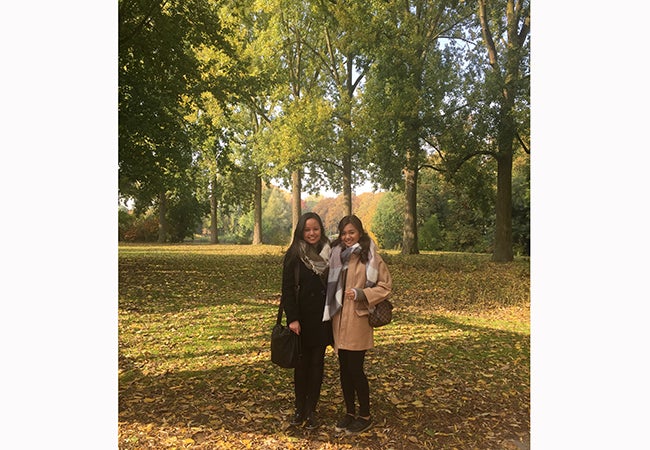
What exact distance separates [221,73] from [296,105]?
2.40 feet

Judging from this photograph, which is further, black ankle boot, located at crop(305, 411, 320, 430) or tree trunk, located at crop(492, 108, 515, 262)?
tree trunk, located at crop(492, 108, 515, 262)

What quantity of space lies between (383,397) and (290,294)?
1.21 meters

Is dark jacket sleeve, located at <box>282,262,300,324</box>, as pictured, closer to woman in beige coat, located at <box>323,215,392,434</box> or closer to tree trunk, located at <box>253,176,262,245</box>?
woman in beige coat, located at <box>323,215,392,434</box>

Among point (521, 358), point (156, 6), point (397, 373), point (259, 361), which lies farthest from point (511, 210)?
point (156, 6)

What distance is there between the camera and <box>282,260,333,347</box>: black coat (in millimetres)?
3049

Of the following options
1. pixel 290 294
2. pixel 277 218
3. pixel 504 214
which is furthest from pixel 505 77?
pixel 290 294

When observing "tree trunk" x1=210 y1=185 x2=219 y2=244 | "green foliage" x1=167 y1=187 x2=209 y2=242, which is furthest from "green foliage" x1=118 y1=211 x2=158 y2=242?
"tree trunk" x1=210 y1=185 x2=219 y2=244

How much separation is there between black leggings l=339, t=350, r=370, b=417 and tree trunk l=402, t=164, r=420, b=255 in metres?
1.32

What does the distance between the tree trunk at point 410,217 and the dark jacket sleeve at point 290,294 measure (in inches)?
54.4

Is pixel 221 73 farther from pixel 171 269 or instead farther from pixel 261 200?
pixel 171 269

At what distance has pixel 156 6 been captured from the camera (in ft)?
14.1

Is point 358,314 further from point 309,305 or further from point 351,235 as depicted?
point 351,235

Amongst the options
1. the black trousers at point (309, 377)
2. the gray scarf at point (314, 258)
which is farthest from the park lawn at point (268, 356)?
the gray scarf at point (314, 258)

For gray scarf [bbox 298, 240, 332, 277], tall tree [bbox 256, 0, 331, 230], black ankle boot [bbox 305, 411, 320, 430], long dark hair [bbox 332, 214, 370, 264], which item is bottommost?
black ankle boot [bbox 305, 411, 320, 430]
